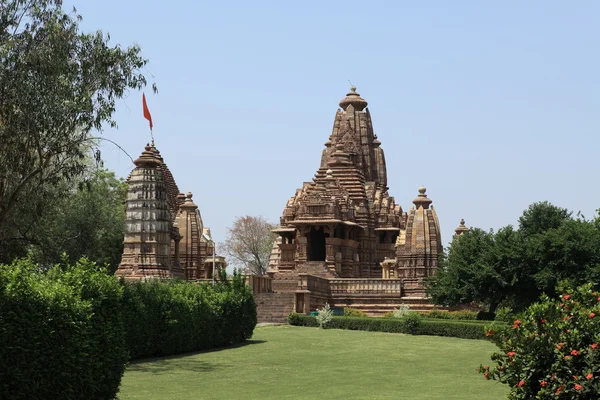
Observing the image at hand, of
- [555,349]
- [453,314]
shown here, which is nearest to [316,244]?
[453,314]

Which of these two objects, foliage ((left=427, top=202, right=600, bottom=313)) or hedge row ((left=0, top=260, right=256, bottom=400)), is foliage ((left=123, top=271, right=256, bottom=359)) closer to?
hedge row ((left=0, top=260, right=256, bottom=400))

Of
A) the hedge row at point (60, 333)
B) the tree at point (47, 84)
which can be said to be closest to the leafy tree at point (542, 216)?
the tree at point (47, 84)

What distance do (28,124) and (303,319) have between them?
17.4 m

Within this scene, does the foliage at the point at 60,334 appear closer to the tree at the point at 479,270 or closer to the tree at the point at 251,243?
the tree at the point at 479,270

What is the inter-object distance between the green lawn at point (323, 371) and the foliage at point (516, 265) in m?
8.77

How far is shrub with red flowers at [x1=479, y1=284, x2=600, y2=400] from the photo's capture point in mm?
14414

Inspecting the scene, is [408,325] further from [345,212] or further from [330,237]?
[345,212]

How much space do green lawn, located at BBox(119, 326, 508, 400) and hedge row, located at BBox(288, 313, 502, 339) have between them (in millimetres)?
1004

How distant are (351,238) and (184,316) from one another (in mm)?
34562

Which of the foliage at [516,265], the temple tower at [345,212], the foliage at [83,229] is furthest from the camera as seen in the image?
the temple tower at [345,212]

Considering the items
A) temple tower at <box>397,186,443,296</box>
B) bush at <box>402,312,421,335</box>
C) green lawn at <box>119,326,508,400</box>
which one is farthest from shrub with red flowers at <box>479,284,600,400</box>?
temple tower at <box>397,186,443,296</box>

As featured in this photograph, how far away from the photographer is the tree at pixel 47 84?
31609mm

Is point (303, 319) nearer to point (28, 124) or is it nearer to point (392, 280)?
point (392, 280)

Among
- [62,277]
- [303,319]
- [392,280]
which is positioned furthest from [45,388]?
[392,280]
